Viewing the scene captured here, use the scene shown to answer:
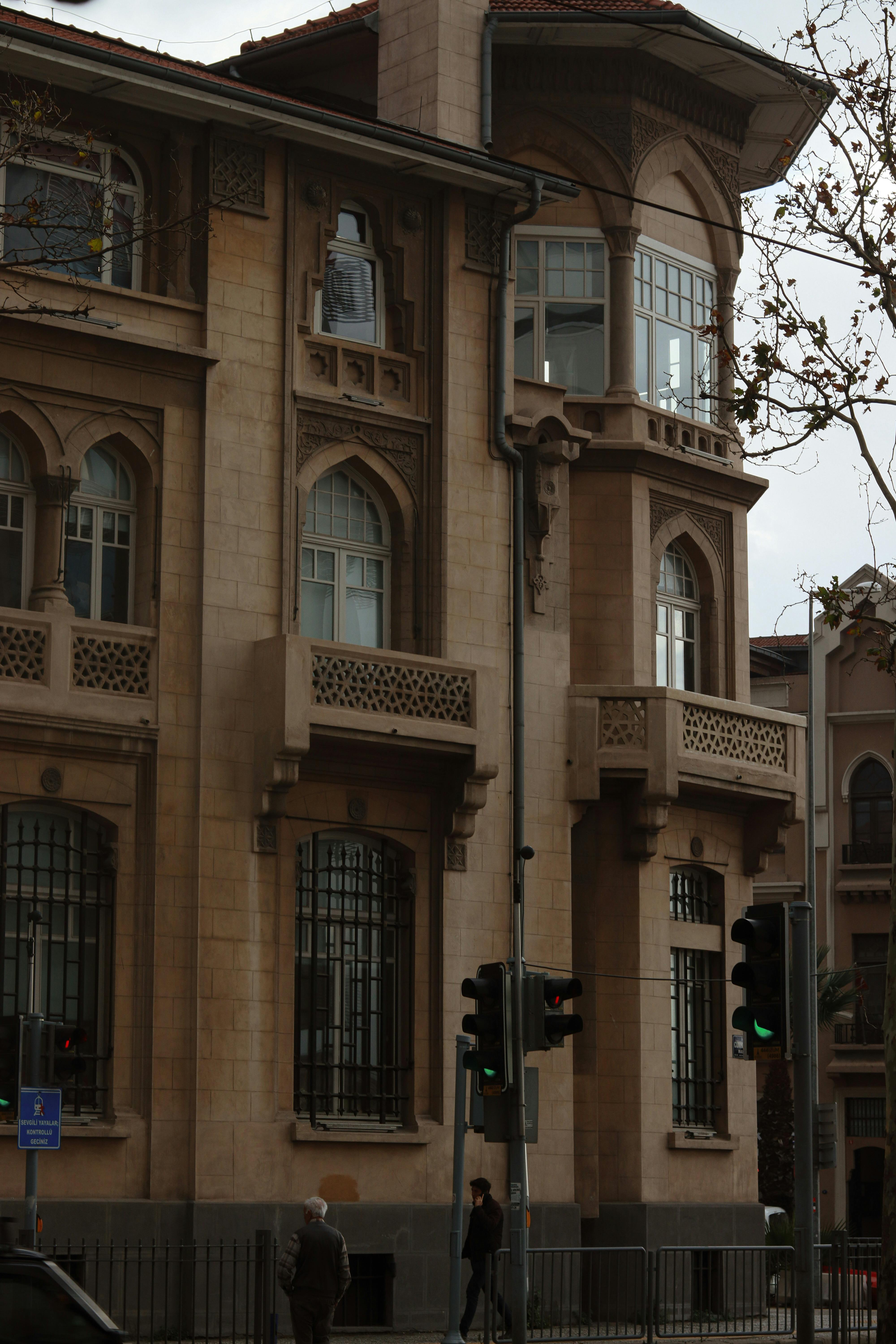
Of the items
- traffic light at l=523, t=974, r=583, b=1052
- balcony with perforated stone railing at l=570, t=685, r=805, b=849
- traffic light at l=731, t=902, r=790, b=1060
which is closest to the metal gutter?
balcony with perforated stone railing at l=570, t=685, r=805, b=849

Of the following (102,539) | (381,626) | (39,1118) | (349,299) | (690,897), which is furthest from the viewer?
(690,897)

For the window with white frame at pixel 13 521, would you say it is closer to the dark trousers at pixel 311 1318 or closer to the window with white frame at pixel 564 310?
the window with white frame at pixel 564 310

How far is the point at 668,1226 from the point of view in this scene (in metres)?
28.8

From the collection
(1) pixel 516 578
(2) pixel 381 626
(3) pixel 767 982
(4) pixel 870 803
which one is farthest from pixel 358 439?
(4) pixel 870 803

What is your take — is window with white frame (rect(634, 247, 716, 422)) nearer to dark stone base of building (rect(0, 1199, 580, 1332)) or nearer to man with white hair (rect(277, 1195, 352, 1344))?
dark stone base of building (rect(0, 1199, 580, 1332))

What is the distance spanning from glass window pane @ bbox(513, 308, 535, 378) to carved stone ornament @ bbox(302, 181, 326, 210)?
3.90 metres

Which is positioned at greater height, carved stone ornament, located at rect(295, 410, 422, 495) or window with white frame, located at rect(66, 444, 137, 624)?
carved stone ornament, located at rect(295, 410, 422, 495)

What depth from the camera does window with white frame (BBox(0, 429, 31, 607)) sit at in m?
24.9

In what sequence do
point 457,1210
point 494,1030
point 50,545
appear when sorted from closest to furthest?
point 494,1030 < point 457,1210 < point 50,545

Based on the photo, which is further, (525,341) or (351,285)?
(525,341)

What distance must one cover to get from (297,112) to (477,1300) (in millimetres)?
13939

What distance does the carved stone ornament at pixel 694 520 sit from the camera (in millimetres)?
30875

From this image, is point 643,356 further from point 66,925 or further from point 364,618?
point 66,925

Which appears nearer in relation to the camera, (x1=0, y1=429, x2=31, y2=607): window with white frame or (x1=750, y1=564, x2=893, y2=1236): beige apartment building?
(x1=0, y1=429, x2=31, y2=607): window with white frame
